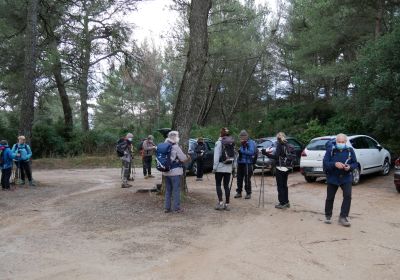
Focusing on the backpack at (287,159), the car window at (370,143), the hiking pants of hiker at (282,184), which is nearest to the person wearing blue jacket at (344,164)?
the backpack at (287,159)

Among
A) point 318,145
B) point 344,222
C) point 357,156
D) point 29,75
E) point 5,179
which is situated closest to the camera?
point 344,222

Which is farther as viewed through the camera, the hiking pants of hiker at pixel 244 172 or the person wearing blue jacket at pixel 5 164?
the person wearing blue jacket at pixel 5 164

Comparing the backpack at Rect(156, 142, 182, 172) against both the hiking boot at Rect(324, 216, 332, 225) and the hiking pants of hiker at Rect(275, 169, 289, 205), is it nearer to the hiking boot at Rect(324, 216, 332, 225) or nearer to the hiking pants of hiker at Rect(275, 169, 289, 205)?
the hiking pants of hiker at Rect(275, 169, 289, 205)

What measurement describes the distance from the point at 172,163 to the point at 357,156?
26.4 feet

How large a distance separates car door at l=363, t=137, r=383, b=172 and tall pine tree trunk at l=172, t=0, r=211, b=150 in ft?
25.9

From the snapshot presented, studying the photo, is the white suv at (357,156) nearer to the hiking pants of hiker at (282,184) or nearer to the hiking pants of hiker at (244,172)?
the hiking pants of hiker at (244,172)

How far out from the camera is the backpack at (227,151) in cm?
1009

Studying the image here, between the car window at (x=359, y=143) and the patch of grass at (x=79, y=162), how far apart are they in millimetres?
13369

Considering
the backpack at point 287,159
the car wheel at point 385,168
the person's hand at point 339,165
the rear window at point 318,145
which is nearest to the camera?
the person's hand at point 339,165

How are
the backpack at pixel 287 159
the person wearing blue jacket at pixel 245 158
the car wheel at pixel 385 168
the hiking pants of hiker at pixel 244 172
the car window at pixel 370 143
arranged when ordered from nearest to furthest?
the backpack at pixel 287 159
the person wearing blue jacket at pixel 245 158
the hiking pants of hiker at pixel 244 172
the car window at pixel 370 143
the car wheel at pixel 385 168

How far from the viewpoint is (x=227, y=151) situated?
10125 millimetres

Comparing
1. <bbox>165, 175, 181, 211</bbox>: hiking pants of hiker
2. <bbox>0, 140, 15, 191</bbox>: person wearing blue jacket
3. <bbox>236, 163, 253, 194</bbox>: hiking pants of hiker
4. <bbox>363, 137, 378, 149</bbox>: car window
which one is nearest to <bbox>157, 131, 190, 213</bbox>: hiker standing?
<bbox>165, 175, 181, 211</bbox>: hiking pants of hiker

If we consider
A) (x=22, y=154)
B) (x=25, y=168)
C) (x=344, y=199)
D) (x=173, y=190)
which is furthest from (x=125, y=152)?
(x=344, y=199)

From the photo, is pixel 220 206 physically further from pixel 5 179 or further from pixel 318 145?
A: pixel 5 179
